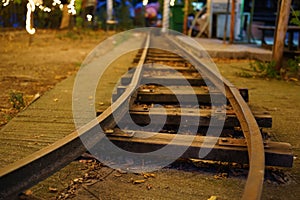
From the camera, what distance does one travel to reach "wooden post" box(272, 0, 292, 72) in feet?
21.3

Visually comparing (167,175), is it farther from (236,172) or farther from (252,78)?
(252,78)

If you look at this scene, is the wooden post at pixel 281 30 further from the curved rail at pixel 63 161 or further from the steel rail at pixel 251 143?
the curved rail at pixel 63 161

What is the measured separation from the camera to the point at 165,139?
2.73 metres

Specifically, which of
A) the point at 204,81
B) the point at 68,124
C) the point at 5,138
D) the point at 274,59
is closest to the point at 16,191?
the point at 5,138

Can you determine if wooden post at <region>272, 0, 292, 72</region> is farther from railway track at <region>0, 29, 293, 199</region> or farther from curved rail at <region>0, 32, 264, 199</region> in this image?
curved rail at <region>0, 32, 264, 199</region>

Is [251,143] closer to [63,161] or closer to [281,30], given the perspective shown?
[63,161]

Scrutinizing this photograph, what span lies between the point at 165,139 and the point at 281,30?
487 cm

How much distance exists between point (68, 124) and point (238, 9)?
35.6 ft

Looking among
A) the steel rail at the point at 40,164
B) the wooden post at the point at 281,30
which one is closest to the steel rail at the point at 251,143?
the steel rail at the point at 40,164

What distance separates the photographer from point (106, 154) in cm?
275

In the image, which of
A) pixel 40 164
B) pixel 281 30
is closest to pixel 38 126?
pixel 40 164

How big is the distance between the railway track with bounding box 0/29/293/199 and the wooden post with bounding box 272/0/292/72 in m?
2.99

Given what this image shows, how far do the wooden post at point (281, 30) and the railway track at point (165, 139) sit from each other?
9.82 feet

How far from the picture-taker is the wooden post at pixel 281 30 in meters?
6.50
